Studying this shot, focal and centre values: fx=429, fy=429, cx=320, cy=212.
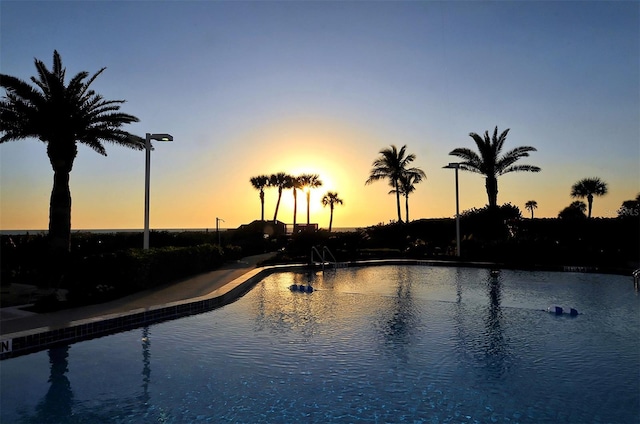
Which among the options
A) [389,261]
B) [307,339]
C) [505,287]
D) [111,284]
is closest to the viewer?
[307,339]

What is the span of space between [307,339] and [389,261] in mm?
→ 15511

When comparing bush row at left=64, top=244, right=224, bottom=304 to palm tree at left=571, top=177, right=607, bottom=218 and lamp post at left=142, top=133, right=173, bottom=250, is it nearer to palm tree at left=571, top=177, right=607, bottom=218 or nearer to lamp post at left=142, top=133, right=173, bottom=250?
lamp post at left=142, top=133, right=173, bottom=250

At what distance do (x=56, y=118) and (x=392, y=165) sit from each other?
26.3 m

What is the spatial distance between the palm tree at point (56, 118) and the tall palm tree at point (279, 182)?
41834 millimetres

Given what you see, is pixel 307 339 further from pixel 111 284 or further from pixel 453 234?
pixel 453 234

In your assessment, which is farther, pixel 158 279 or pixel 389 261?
pixel 389 261

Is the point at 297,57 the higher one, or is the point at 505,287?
the point at 297,57

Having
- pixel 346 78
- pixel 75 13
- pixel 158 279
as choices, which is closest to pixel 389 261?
pixel 346 78

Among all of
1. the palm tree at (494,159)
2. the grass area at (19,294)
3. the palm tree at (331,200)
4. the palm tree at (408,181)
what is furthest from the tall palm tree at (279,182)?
the grass area at (19,294)

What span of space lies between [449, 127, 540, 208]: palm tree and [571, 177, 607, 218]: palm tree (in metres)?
39.6

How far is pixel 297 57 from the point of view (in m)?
16.8

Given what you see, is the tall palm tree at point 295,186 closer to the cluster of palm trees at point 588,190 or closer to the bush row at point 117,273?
the cluster of palm trees at point 588,190

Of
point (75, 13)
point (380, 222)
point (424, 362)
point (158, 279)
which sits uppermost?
point (75, 13)

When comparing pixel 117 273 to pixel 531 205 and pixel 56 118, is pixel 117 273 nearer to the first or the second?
pixel 56 118
